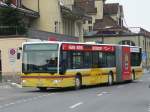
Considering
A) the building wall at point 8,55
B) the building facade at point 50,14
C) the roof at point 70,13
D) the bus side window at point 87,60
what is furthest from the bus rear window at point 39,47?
the roof at point 70,13

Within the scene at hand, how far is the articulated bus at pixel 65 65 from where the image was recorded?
3322 cm

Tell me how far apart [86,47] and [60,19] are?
91.1ft

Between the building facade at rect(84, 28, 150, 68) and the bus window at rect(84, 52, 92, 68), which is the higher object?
the building facade at rect(84, 28, 150, 68)

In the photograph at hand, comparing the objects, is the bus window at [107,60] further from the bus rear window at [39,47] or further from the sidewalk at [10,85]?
the bus rear window at [39,47]

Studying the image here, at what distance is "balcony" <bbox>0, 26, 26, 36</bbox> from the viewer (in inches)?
1975

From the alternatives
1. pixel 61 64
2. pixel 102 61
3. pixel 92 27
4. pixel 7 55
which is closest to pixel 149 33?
pixel 92 27

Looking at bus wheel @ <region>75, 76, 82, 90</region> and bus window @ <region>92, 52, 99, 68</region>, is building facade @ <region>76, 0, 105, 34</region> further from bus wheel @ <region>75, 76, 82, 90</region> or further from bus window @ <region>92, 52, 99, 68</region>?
bus wheel @ <region>75, 76, 82, 90</region>

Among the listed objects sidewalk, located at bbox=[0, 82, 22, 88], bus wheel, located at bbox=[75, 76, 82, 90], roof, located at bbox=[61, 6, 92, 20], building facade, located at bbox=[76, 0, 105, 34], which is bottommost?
sidewalk, located at bbox=[0, 82, 22, 88]

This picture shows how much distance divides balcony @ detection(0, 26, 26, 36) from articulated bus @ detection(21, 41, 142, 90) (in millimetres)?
10868

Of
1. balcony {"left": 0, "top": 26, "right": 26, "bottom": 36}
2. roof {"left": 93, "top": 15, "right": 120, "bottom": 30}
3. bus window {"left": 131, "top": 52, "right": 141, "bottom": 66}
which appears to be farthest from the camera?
roof {"left": 93, "top": 15, "right": 120, "bottom": 30}

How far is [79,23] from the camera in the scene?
2918 inches

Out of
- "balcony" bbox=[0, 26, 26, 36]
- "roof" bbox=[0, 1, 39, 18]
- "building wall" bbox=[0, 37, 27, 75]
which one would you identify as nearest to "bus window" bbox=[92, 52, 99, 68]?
"building wall" bbox=[0, 37, 27, 75]

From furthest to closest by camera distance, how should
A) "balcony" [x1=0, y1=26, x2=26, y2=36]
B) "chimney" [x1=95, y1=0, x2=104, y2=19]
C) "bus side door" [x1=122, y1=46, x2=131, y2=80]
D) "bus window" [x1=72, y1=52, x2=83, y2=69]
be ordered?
"chimney" [x1=95, y1=0, x2=104, y2=19]
"balcony" [x1=0, y1=26, x2=26, y2=36]
"bus side door" [x1=122, y1=46, x2=131, y2=80]
"bus window" [x1=72, y1=52, x2=83, y2=69]

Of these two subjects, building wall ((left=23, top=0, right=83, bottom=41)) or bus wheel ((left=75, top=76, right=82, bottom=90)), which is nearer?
bus wheel ((left=75, top=76, right=82, bottom=90))
